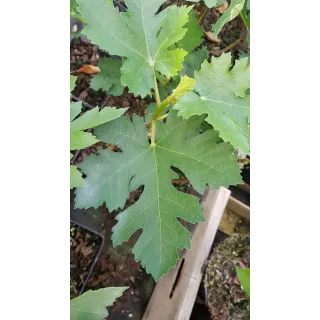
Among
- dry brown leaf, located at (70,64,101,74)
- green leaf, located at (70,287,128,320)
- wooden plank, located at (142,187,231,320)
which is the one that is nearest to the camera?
green leaf, located at (70,287,128,320)

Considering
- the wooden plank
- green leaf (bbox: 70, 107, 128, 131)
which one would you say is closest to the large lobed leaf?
green leaf (bbox: 70, 107, 128, 131)

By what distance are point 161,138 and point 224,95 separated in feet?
0.74

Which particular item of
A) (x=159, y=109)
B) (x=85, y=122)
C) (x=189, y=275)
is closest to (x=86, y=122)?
(x=85, y=122)

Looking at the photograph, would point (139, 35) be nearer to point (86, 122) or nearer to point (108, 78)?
point (86, 122)

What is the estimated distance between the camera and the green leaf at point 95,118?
3.31ft

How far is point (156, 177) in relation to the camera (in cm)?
114

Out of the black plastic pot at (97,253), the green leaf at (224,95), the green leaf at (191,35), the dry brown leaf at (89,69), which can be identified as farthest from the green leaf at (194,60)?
the black plastic pot at (97,253)

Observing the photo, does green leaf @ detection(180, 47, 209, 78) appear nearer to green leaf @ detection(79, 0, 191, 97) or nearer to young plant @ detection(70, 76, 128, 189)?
green leaf @ detection(79, 0, 191, 97)

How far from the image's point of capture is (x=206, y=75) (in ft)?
3.61

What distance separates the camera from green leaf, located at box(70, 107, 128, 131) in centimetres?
101

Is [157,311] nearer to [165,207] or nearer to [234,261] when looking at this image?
[234,261]

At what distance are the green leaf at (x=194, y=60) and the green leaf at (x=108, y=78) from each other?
0.98ft

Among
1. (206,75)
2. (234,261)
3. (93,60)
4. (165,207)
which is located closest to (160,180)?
(165,207)

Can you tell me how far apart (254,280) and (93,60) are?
4.18ft
